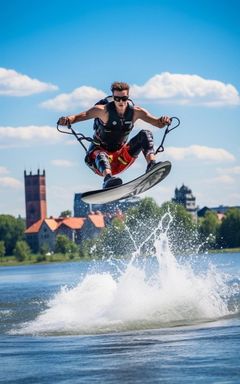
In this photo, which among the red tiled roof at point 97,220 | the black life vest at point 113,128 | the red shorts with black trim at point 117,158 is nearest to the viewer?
the black life vest at point 113,128

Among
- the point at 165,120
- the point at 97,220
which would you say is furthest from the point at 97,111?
the point at 97,220

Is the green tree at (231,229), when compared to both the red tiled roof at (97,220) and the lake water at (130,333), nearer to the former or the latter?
the red tiled roof at (97,220)

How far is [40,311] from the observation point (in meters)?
28.2

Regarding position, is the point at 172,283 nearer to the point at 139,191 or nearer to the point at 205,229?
the point at 139,191

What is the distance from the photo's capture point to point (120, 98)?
1608 cm

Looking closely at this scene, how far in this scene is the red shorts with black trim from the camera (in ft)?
55.6

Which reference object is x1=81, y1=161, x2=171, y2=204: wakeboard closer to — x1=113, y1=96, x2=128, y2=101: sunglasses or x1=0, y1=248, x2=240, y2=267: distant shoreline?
x1=113, y1=96, x2=128, y2=101: sunglasses

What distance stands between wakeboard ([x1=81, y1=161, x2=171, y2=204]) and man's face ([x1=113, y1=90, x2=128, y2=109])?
1.21 m

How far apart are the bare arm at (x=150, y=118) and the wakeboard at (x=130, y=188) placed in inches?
25.1

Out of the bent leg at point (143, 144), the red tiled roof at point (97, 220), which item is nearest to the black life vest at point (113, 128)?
the bent leg at point (143, 144)

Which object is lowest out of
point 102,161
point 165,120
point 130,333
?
point 130,333

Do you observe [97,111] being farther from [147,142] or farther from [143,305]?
[143,305]

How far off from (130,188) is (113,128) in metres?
1.20

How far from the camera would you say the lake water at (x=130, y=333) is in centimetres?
1449
